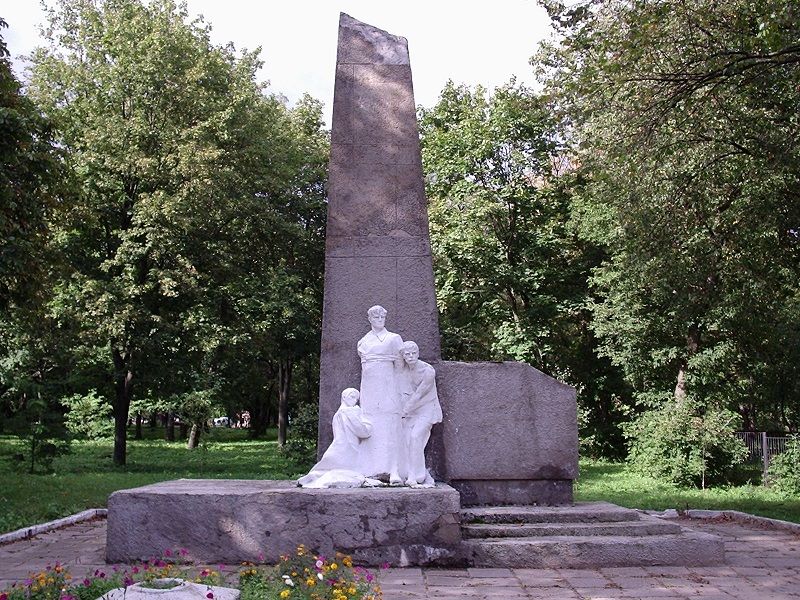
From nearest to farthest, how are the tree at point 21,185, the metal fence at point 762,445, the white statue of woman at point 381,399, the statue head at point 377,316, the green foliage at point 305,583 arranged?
1. the green foliage at point 305,583
2. the white statue of woman at point 381,399
3. the statue head at point 377,316
4. the tree at point 21,185
5. the metal fence at point 762,445

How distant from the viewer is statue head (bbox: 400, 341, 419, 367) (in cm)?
815

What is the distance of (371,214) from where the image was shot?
910 cm

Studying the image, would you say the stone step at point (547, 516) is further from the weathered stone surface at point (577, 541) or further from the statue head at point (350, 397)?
the statue head at point (350, 397)

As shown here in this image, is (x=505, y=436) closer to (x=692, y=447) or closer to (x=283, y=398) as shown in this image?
(x=692, y=447)

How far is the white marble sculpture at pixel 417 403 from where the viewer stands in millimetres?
8008

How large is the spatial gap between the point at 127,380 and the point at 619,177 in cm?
1204

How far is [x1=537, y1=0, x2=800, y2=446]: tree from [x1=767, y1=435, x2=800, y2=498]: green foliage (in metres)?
1.71

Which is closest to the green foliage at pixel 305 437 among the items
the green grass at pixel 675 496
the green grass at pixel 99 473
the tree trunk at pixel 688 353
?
the green grass at pixel 99 473

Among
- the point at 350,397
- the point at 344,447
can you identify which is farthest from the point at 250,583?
the point at 350,397

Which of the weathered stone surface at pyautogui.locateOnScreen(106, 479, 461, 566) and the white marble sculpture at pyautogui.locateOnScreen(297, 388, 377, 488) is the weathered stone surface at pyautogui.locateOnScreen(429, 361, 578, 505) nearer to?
the white marble sculpture at pyautogui.locateOnScreen(297, 388, 377, 488)

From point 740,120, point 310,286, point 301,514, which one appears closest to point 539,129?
point 310,286

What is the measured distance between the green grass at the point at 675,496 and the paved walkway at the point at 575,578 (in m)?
3.90

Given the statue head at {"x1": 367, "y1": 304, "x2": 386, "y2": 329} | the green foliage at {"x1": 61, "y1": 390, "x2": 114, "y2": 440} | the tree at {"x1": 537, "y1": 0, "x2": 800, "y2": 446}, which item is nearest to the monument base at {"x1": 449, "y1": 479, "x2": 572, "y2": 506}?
the statue head at {"x1": 367, "y1": 304, "x2": 386, "y2": 329}

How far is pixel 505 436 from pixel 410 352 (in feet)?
4.46
